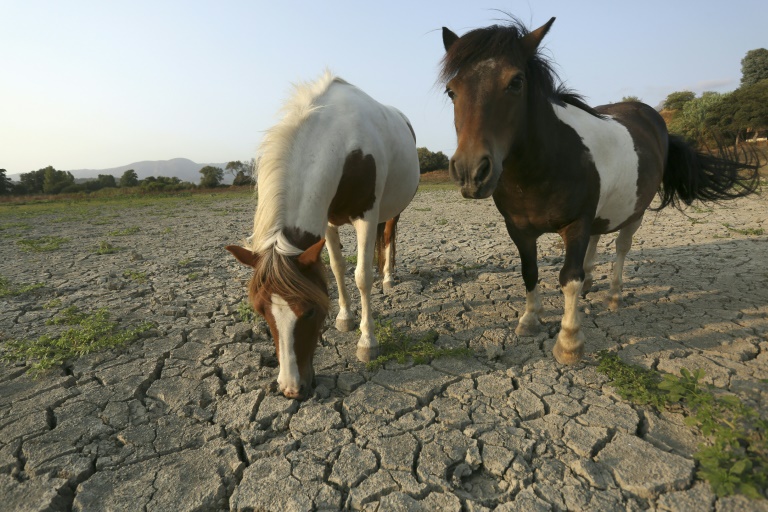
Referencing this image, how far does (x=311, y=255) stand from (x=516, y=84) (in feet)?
4.98

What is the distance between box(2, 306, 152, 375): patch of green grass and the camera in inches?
117

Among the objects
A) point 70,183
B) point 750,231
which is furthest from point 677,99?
point 70,183

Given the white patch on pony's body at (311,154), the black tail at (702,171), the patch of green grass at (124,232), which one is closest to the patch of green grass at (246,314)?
the white patch on pony's body at (311,154)

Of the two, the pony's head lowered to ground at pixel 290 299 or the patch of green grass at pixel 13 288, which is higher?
the pony's head lowered to ground at pixel 290 299

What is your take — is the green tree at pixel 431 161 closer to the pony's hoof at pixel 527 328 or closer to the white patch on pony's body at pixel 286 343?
the pony's hoof at pixel 527 328

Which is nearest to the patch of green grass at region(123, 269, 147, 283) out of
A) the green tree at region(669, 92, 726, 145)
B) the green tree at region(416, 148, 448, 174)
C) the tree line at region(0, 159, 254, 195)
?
the tree line at region(0, 159, 254, 195)

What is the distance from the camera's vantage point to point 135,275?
514 centimetres

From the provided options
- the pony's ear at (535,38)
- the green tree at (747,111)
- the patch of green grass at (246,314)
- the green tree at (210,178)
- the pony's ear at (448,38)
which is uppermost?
the green tree at (747,111)

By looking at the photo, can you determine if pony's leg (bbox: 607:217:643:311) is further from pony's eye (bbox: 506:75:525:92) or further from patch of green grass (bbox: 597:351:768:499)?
pony's eye (bbox: 506:75:525:92)

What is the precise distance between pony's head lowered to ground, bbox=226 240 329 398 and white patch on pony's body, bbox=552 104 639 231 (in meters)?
1.98

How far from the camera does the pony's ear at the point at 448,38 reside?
8.07 ft

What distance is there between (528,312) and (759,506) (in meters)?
1.82

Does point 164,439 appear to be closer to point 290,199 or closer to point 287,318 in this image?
point 287,318

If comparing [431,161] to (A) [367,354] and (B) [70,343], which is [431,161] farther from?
(B) [70,343]
